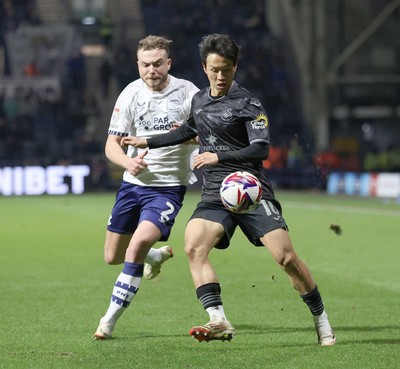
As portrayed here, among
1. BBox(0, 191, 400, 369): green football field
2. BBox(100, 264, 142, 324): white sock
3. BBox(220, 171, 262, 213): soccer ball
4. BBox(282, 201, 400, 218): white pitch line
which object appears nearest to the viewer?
BBox(0, 191, 400, 369): green football field

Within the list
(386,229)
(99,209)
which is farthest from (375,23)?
(386,229)

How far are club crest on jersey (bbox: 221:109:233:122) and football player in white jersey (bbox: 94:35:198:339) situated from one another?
0.98m

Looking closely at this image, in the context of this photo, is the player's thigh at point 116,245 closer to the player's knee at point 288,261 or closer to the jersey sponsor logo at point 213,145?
the jersey sponsor logo at point 213,145

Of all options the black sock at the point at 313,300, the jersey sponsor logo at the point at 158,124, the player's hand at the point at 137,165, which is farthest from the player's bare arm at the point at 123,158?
the black sock at the point at 313,300

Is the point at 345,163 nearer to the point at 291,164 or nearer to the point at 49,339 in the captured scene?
the point at 291,164

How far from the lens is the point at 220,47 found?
7.70 metres

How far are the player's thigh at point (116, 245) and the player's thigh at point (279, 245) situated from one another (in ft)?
5.54

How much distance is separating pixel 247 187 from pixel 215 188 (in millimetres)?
421

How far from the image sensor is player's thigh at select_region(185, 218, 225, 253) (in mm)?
7793

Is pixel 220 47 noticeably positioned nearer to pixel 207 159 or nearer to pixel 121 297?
pixel 207 159

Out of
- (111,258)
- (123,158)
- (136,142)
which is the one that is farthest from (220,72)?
(111,258)

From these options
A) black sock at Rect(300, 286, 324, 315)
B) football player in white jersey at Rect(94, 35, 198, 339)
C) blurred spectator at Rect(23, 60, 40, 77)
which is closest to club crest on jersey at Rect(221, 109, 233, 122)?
football player in white jersey at Rect(94, 35, 198, 339)

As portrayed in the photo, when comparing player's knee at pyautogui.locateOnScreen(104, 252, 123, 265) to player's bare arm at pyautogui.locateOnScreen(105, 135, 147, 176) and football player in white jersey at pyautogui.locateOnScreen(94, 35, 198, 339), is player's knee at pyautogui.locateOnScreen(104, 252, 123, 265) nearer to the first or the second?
football player in white jersey at pyautogui.locateOnScreen(94, 35, 198, 339)

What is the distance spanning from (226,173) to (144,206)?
1107 millimetres
